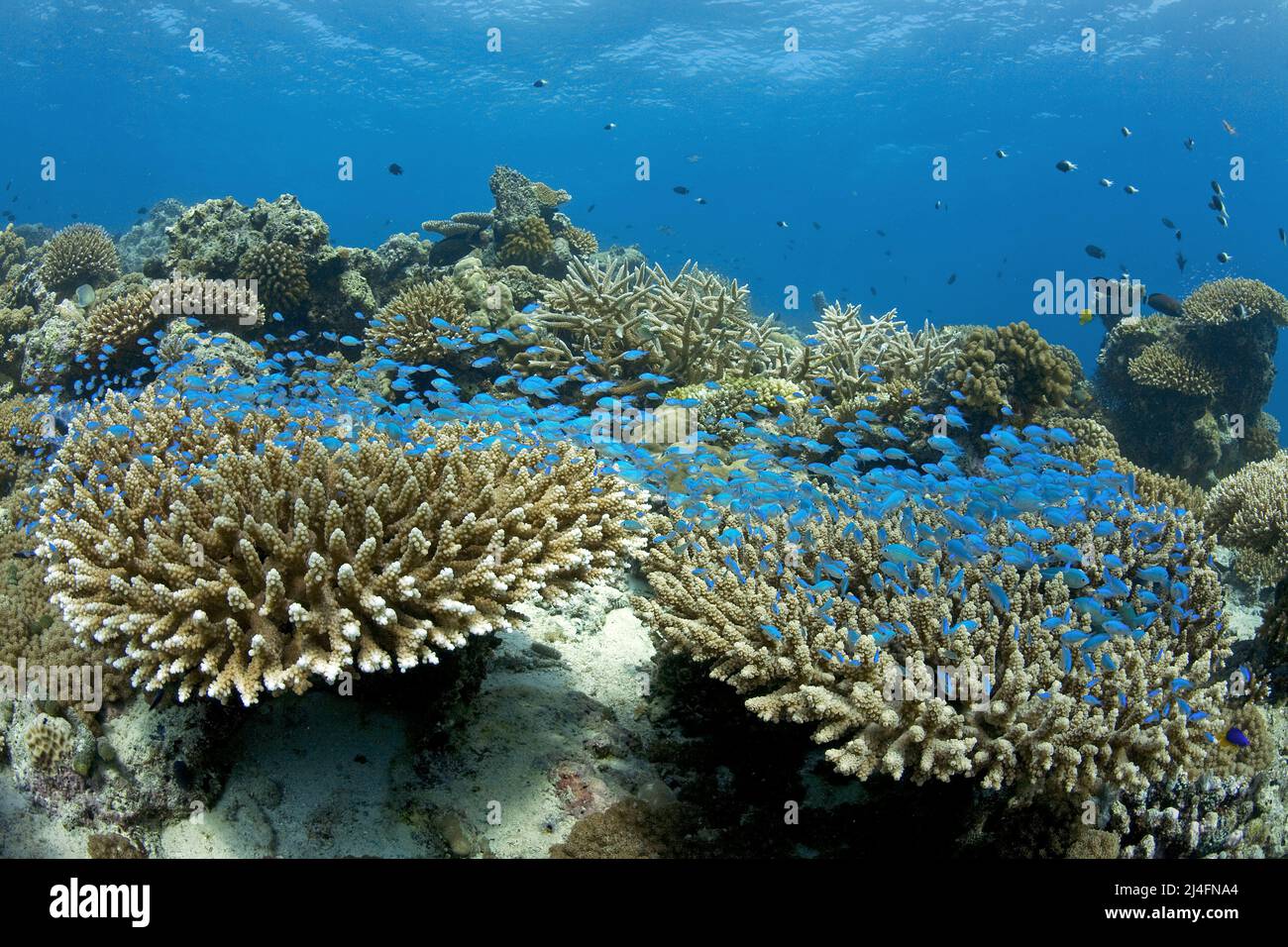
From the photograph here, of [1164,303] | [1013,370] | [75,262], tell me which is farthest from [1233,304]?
[75,262]

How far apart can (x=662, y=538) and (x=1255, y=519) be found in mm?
6689

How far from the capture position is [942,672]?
3557 mm

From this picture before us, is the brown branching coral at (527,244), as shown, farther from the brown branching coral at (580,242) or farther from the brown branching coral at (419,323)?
the brown branching coral at (419,323)

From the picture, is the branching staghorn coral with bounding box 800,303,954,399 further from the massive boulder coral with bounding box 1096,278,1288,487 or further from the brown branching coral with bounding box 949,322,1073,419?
the massive boulder coral with bounding box 1096,278,1288,487

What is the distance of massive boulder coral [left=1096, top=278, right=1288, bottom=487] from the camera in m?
12.3

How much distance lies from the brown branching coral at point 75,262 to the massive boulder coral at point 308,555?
12.6 meters

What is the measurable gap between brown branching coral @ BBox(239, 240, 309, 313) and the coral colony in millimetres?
1084

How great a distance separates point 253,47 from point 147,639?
65.1 meters

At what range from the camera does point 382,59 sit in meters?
53.3

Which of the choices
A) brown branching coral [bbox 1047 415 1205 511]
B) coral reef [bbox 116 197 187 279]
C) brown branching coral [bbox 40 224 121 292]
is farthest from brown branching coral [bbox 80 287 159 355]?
brown branching coral [bbox 1047 415 1205 511]

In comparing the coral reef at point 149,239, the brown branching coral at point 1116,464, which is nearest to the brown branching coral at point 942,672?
the brown branching coral at point 1116,464

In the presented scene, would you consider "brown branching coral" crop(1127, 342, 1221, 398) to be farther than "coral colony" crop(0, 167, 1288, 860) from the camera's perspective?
Yes
